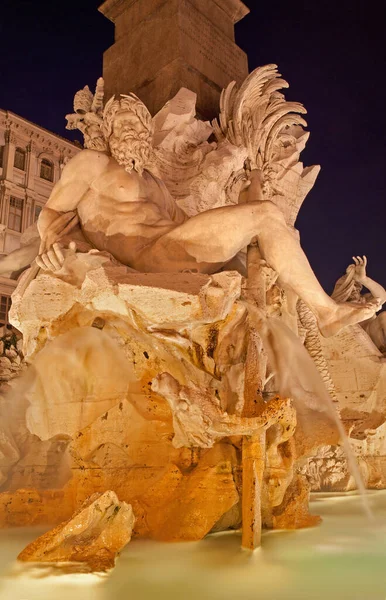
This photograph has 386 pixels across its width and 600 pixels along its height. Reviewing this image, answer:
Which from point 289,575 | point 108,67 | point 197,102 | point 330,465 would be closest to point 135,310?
point 289,575

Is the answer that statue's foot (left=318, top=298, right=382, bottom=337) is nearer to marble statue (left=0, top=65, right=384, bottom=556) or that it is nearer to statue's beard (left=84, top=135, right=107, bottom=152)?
marble statue (left=0, top=65, right=384, bottom=556)

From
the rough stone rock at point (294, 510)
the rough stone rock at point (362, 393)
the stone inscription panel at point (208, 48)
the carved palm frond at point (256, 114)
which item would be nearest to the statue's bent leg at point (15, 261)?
the carved palm frond at point (256, 114)

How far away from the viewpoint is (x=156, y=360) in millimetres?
3746

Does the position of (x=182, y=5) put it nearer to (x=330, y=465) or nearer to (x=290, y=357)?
(x=290, y=357)

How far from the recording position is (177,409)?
3.25m

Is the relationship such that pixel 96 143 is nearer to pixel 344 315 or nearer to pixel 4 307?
pixel 344 315

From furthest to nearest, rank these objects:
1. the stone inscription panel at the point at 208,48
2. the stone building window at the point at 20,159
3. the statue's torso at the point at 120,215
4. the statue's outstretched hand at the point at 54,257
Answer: the stone building window at the point at 20,159
the stone inscription panel at the point at 208,48
the statue's torso at the point at 120,215
the statue's outstretched hand at the point at 54,257

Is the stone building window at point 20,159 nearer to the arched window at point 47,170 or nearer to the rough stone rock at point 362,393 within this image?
the arched window at point 47,170

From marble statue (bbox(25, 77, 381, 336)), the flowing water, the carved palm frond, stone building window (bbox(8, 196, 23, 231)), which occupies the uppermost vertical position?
stone building window (bbox(8, 196, 23, 231))

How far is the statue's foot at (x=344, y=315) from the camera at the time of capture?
3650 mm

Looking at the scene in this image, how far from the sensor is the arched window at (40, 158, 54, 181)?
2511 cm

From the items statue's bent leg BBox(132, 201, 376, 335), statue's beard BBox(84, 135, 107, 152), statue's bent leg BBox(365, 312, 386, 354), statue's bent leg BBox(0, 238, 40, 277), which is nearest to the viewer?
statue's bent leg BBox(132, 201, 376, 335)

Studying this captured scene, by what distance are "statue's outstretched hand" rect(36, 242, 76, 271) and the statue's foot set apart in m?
1.72

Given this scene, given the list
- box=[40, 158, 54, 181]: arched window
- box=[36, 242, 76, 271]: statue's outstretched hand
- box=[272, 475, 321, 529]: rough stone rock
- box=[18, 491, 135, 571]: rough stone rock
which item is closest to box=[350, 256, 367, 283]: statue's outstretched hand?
box=[272, 475, 321, 529]: rough stone rock
